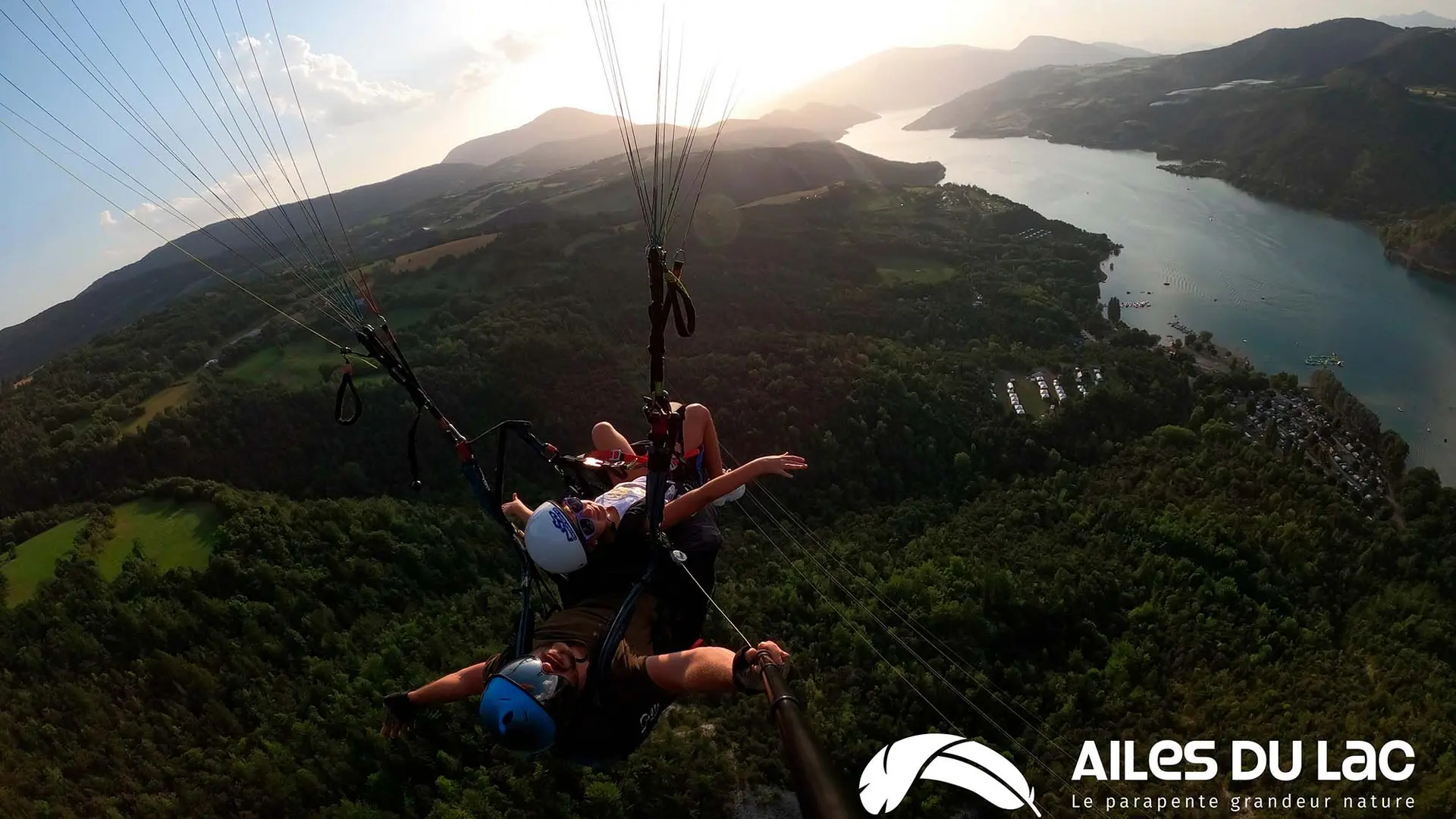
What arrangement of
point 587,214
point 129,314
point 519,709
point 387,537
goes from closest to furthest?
point 519,709
point 387,537
point 587,214
point 129,314

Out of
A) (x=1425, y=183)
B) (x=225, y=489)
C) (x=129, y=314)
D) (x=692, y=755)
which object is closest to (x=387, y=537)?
(x=225, y=489)

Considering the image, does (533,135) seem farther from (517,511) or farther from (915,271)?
(517,511)

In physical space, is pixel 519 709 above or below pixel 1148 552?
above

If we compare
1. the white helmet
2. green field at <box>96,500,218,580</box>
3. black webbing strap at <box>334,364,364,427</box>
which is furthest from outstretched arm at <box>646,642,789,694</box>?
green field at <box>96,500,218,580</box>

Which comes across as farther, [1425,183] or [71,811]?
[1425,183]

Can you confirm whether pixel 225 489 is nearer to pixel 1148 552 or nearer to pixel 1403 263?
pixel 1148 552

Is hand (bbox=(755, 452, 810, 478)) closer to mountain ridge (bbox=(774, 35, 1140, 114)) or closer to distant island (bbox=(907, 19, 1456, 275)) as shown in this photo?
distant island (bbox=(907, 19, 1456, 275))

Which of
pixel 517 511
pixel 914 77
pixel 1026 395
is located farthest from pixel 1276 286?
pixel 914 77
